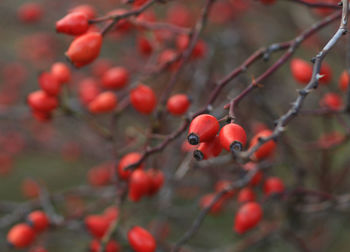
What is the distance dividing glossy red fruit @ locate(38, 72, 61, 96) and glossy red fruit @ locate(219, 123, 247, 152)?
99 centimetres

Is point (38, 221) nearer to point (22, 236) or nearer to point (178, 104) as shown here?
point (22, 236)

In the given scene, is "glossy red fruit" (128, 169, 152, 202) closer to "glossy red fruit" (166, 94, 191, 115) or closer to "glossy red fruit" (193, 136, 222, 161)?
"glossy red fruit" (166, 94, 191, 115)

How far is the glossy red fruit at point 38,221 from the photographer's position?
188 centimetres

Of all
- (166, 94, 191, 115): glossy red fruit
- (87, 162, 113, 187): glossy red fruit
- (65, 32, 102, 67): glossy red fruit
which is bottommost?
(87, 162, 113, 187): glossy red fruit

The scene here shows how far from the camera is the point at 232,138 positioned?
1.09 metres

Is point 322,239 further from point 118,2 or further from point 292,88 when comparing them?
point 118,2

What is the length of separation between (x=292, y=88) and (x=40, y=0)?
11.4 feet

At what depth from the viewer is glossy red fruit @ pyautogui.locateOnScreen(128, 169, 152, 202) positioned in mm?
1764

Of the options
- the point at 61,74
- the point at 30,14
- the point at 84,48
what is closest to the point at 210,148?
the point at 84,48

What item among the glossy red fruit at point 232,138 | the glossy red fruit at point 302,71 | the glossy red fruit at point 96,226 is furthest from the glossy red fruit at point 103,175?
the glossy red fruit at point 232,138

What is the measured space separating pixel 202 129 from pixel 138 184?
74 cm

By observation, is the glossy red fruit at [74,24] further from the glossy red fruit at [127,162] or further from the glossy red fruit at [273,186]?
the glossy red fruit at [273,186]

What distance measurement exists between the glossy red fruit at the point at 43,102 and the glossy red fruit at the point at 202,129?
3.07 feet

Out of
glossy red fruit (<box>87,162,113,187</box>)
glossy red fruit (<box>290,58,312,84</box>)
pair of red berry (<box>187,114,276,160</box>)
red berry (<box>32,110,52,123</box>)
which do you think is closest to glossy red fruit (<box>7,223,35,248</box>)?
red berry (<box>32,110,52,123</box>)
